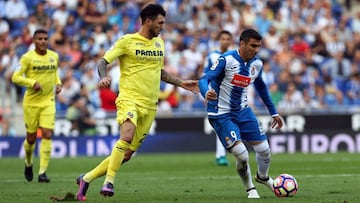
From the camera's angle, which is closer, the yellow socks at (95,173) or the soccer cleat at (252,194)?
the yellow socks at (95,173)

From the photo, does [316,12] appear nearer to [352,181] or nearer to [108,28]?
[108,28]

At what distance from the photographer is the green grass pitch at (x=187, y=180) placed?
41.5ft

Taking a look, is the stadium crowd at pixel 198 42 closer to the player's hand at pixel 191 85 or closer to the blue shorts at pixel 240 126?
the blue shorts at pixel 240 126

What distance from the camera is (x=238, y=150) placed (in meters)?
12.5

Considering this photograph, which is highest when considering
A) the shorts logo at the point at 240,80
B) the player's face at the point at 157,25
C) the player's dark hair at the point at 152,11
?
the player's dark hair at the point at 152,11

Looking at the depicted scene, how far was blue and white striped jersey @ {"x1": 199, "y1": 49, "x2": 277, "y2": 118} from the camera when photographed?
41.8 feet

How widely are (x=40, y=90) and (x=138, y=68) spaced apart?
495 centimetres

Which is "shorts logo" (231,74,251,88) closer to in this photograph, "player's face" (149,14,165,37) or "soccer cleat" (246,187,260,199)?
"player's face" (149,14,165,37)

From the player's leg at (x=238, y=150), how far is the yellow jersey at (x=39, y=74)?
551 centimetres

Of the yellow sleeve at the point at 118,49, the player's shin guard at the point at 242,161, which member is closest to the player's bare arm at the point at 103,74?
the yellow sleeve at the point at 118,49

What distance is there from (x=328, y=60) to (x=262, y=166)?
18.1 m

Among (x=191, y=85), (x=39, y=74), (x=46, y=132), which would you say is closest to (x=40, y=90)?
(x=39, y=74)

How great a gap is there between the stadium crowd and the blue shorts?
13780 mm

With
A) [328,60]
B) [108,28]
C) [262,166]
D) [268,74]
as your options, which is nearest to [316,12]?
[328,60]
